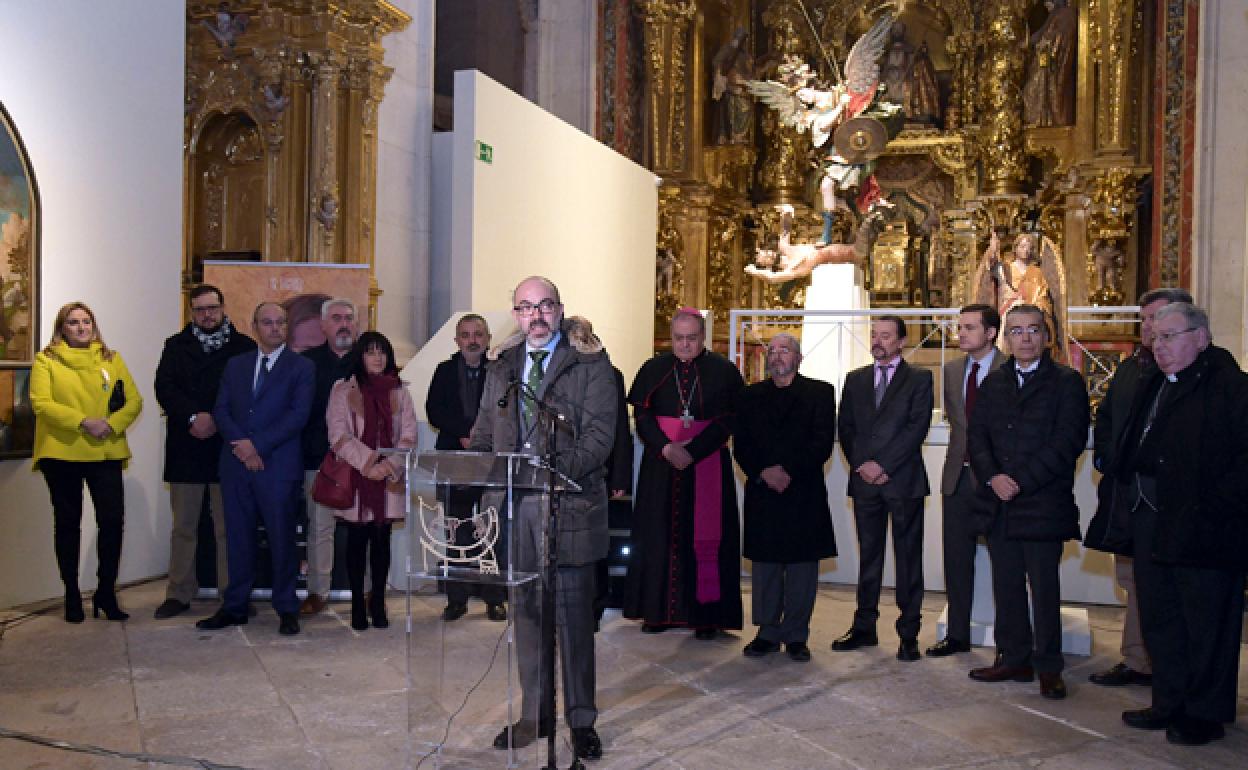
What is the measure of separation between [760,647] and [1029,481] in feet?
5.04

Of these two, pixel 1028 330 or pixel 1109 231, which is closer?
pixel 1028 330

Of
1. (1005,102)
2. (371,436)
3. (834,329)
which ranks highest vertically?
(1005,102)

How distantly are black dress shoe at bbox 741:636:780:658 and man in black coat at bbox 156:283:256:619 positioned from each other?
9.87ft

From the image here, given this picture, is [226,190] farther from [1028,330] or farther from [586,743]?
[586,743]

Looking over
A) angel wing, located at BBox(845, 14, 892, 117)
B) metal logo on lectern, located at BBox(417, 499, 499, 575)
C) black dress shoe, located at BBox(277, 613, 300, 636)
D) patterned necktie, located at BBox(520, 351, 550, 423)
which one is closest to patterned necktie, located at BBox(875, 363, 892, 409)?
patterned necktie, located at BBox(520, 351, 550, 423)

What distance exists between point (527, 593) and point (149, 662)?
102 inches

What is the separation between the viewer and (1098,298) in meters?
15.0

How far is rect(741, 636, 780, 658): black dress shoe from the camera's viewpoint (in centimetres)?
624

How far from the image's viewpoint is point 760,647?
6254mm

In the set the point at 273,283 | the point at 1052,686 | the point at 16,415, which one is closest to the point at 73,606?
the point at 16,415

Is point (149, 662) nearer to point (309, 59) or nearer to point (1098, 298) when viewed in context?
point (309, 59)

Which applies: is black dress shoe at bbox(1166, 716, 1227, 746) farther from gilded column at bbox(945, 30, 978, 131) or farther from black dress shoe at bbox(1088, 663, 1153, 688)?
gilded column at bbox(945, 30, 978, 131)

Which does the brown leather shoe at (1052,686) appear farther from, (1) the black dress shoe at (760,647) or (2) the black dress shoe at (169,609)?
(2) the black dress shoe at (169,609)

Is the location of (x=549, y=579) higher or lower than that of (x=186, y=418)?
lower
